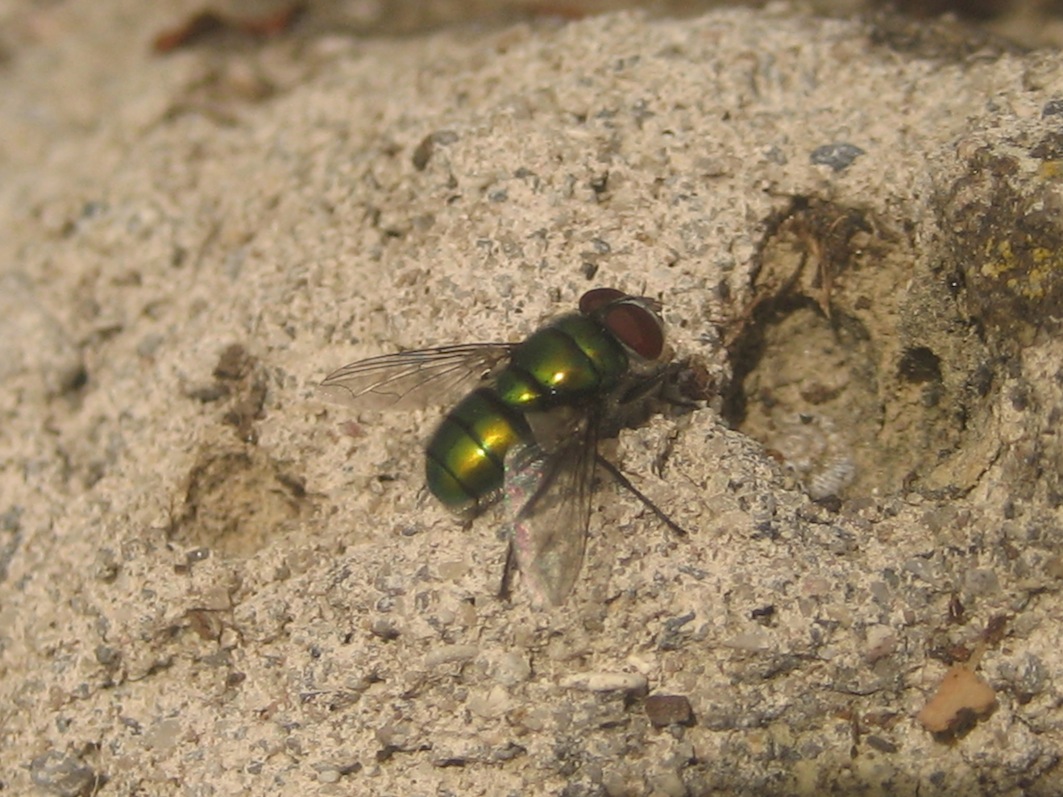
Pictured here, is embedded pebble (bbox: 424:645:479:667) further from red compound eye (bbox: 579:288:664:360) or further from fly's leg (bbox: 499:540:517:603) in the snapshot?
red compound eye (bbox: 579:288:664:360)

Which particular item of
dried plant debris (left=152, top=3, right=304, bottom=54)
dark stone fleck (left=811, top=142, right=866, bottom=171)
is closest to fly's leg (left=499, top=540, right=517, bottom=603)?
dark stone fleck (left=811, top=142, right=866, bottom=171)

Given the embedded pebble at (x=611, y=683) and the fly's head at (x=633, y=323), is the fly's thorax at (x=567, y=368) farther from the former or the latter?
the embedded pebble at (x=611, y=683)

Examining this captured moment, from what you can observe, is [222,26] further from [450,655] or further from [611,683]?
[611,683]

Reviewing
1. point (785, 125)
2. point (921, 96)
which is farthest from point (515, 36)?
point (921, 96)

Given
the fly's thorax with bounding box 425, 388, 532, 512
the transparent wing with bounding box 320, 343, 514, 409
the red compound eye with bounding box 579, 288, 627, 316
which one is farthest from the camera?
the transparent wing with bounding box 320, 343, 514, 409

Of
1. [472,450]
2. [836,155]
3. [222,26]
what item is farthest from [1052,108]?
[222,26]

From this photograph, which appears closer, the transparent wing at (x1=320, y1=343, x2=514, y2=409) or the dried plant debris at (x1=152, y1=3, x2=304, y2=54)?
the transparent wing at (x1=320, y1=343, x2=514, y2=409)

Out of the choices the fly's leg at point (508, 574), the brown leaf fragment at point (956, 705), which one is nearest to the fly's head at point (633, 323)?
the fly's leg at point (508, 574)
